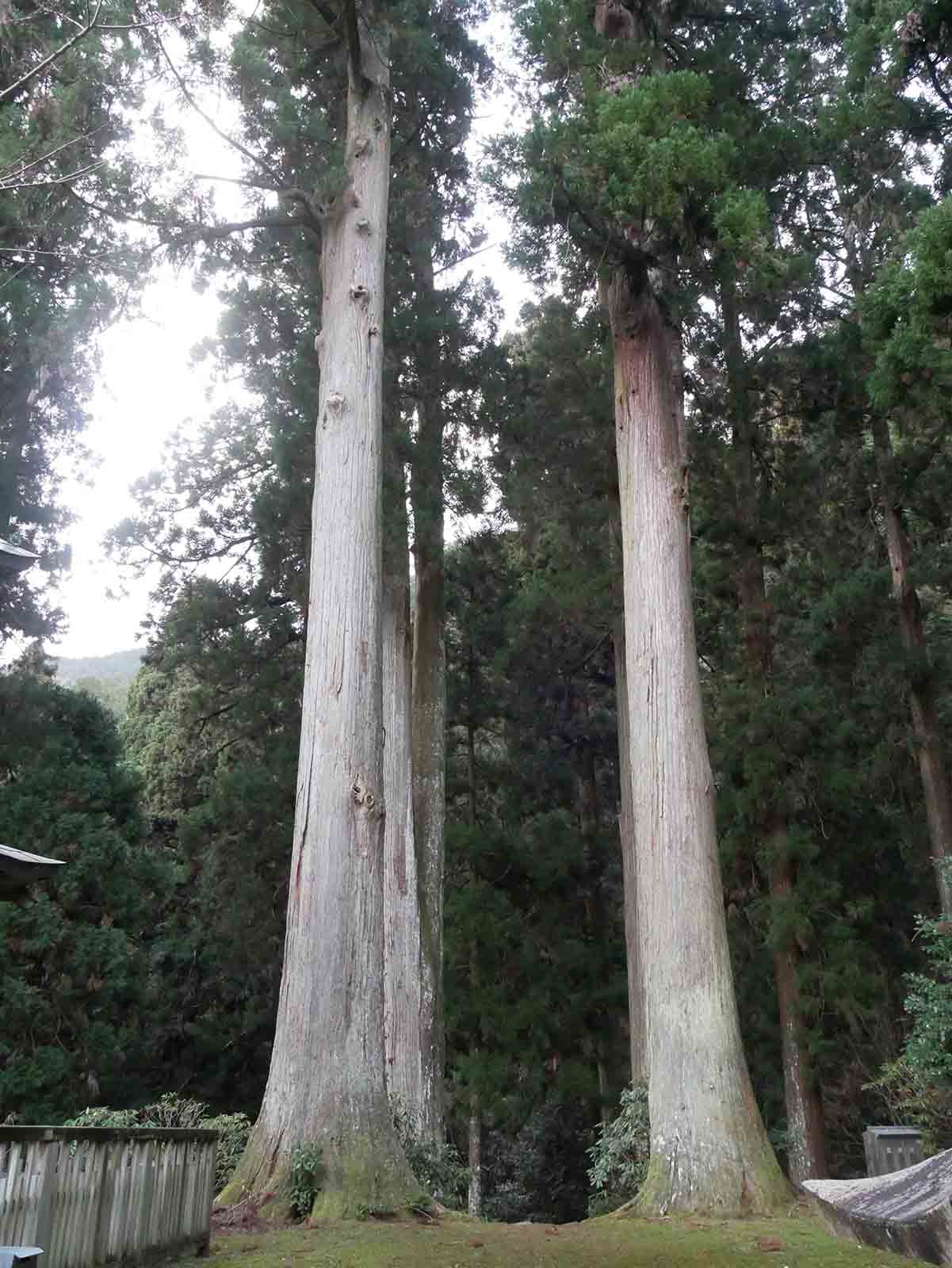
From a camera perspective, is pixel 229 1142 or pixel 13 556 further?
pixel 229 1142

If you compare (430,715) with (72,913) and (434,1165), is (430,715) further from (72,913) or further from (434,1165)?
(72,913)

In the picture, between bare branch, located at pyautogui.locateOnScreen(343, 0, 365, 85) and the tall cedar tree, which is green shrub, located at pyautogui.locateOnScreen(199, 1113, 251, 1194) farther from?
bare branch, located at pyautogui.locateOnScreen(343, 0, 365, 85)

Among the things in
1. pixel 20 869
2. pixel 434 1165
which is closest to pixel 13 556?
pixel 20 869

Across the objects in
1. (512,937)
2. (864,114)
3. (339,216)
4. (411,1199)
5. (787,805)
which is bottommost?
(411,1199)

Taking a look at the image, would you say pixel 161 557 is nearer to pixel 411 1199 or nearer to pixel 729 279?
pixel 729 279

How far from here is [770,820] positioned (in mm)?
11406

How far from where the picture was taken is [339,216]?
8664 mm

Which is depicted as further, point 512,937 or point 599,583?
point 512,937

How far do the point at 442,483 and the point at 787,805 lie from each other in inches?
213

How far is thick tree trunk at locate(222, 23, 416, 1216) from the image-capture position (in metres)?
5.98

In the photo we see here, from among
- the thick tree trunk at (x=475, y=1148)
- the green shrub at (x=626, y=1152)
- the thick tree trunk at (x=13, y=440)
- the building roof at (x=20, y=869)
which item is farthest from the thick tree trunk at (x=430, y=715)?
the building roof at (x=20, y=869)

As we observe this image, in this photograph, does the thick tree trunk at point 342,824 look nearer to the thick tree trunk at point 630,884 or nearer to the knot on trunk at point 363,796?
the knot on trunk at point 363,796

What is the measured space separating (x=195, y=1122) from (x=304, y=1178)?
9.07ft

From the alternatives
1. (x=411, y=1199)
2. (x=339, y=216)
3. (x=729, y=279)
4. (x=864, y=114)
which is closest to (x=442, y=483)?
(x=339, y=216)
